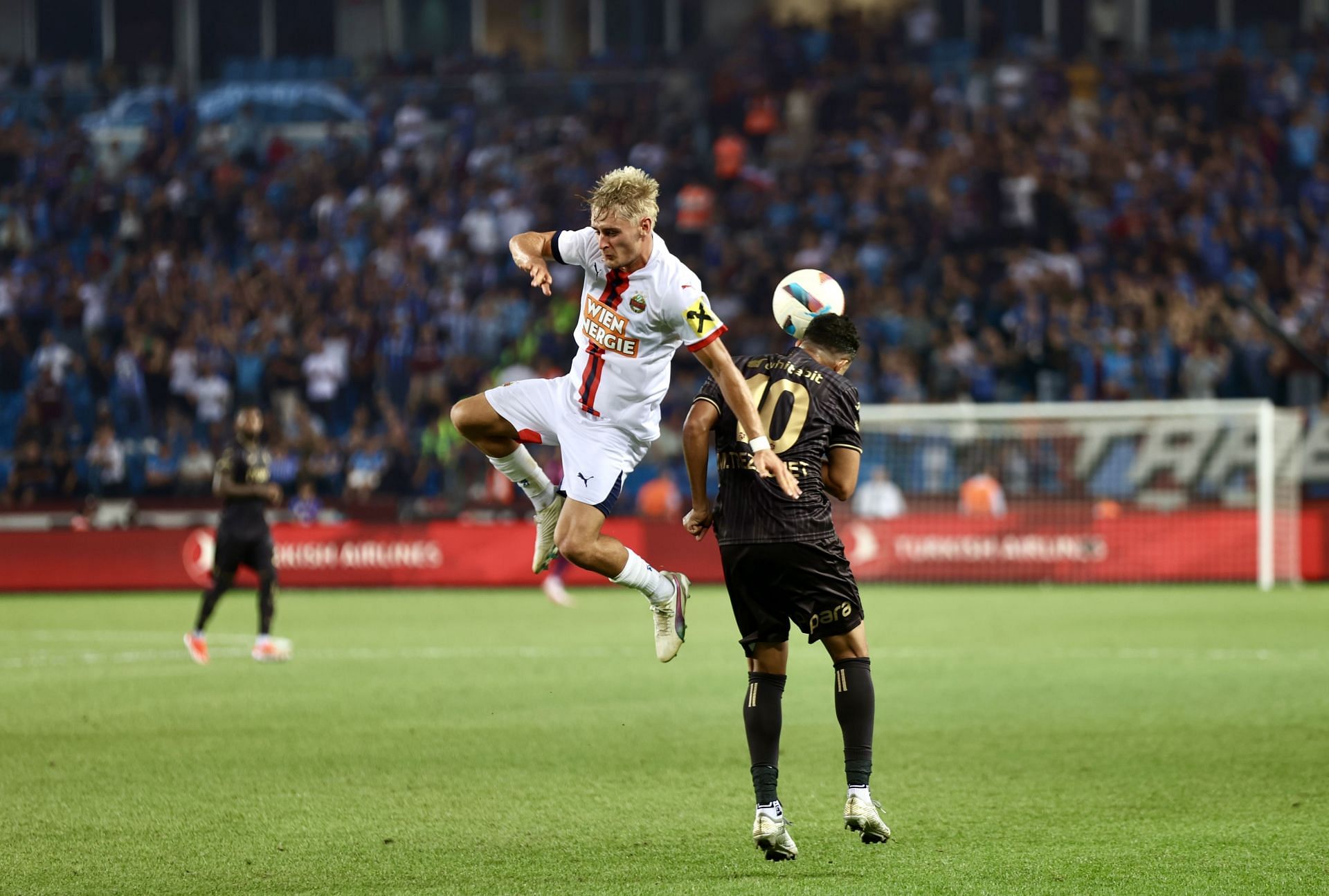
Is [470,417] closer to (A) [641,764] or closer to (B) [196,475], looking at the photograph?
(A) [641,764]

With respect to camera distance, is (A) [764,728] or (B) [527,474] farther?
(B) [527,474]

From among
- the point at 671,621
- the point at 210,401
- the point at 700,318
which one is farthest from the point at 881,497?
the point at 700,318

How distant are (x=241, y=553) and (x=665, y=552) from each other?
926cm

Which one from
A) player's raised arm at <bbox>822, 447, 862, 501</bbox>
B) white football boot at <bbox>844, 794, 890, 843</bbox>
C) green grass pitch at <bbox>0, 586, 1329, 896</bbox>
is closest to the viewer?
green grass pitch at <bbox>0, 586, 1329, 896</bbox>

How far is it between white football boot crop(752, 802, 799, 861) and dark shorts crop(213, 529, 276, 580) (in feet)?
28.3

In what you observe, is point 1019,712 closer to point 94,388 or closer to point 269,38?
point 94,388

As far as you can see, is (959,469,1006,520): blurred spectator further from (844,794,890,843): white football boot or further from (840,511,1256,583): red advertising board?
(844,794,890,843): white football boot

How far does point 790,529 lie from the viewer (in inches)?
268

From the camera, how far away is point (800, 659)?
48.0 feet

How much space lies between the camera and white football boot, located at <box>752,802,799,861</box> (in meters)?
6.49

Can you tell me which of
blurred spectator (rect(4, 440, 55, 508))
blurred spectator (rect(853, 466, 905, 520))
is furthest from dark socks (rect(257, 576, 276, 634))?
blurred spectator (rect(4, 440, 55, 508))

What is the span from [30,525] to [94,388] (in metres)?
2.50

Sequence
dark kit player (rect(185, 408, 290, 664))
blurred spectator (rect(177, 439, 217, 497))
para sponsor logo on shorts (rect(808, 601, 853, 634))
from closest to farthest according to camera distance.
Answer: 1. para sponsor logo on shorts (rect(808, 601, 853, 634))
2. dark kit player (rect(185, 408, 290, 664))
3. blurred spectator (rect(177, 439, 217, 497))

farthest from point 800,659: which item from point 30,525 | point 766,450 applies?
point 30,525
